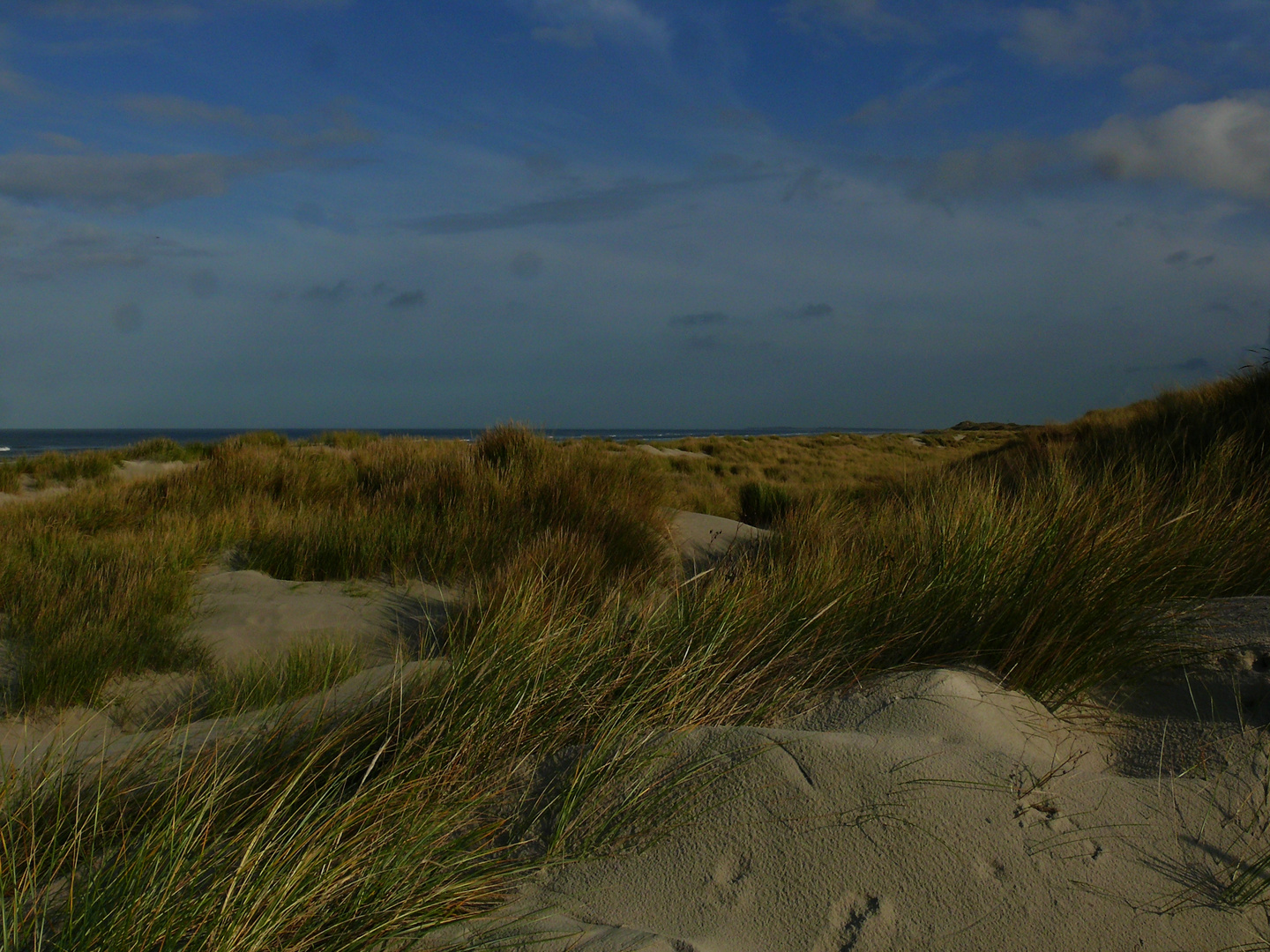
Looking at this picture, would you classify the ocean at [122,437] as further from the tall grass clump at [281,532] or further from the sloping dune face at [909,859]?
the sloping dune face at [909,859]

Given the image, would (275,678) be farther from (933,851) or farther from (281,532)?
(281,532)

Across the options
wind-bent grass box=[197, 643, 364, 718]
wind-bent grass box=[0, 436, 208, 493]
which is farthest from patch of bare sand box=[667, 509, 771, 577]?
wind-bent grass box=[0, 436, 208, 493]

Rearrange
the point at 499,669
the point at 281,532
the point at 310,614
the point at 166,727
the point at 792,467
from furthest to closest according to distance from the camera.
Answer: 1. the point at 792,467
2. the point at 281,532
3. the point at 310,614
4. the point at 166,727
5. the point at 499,669

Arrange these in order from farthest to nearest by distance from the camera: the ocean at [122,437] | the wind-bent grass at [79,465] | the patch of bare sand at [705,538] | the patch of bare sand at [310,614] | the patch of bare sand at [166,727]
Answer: the ocean at [122,437] → the wind-bent grass at [79,465] → the patch of bare sand at [705,538] → the patch of bare sand at [310,614] → the patch of bare sand at [166,727]

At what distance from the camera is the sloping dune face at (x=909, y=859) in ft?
5.52

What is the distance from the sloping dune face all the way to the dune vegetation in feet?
0.45

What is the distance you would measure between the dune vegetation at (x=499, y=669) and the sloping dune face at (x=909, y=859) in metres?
0.14

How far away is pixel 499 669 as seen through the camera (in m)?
2.54

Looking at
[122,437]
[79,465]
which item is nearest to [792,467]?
[79,465]

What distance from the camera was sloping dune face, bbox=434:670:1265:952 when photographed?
1683 mm

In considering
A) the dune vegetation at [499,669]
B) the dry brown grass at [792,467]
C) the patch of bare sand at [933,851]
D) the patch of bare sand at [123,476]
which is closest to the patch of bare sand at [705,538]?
the dune vegetation at [499,669]

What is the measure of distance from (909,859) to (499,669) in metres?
1.25

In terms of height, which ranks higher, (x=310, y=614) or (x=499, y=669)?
(x=499, y=669)

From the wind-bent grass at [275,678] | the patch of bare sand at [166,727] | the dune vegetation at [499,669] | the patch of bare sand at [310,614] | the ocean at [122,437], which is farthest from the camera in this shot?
the ocean at [122,437]
